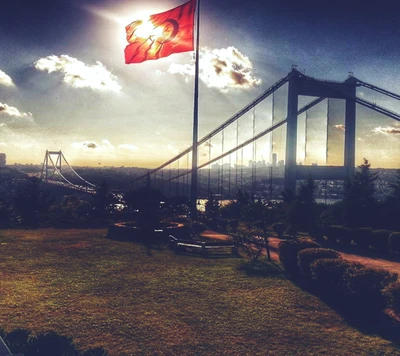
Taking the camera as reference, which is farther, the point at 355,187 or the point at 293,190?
the point at 293,190

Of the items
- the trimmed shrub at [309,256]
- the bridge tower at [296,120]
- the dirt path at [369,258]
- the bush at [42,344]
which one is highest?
the bridge tower at [296,120]

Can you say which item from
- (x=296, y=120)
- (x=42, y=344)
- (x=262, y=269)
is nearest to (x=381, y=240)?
(x=262, y=269)

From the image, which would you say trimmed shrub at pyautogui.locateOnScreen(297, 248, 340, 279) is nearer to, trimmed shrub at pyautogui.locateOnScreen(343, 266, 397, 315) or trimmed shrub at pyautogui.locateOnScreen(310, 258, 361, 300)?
trimmed shrub at pyautogui.locateOnScreen(310, 258, 361, 300)

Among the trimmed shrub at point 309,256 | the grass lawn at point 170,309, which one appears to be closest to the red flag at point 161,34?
the grass lawn at point 170,309

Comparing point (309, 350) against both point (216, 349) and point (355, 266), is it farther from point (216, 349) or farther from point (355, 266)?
point (355, 266)

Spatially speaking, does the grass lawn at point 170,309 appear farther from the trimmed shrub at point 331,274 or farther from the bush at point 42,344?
the trimmed shrub at point 331,274

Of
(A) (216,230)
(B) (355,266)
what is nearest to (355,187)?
(A) (216,230)
